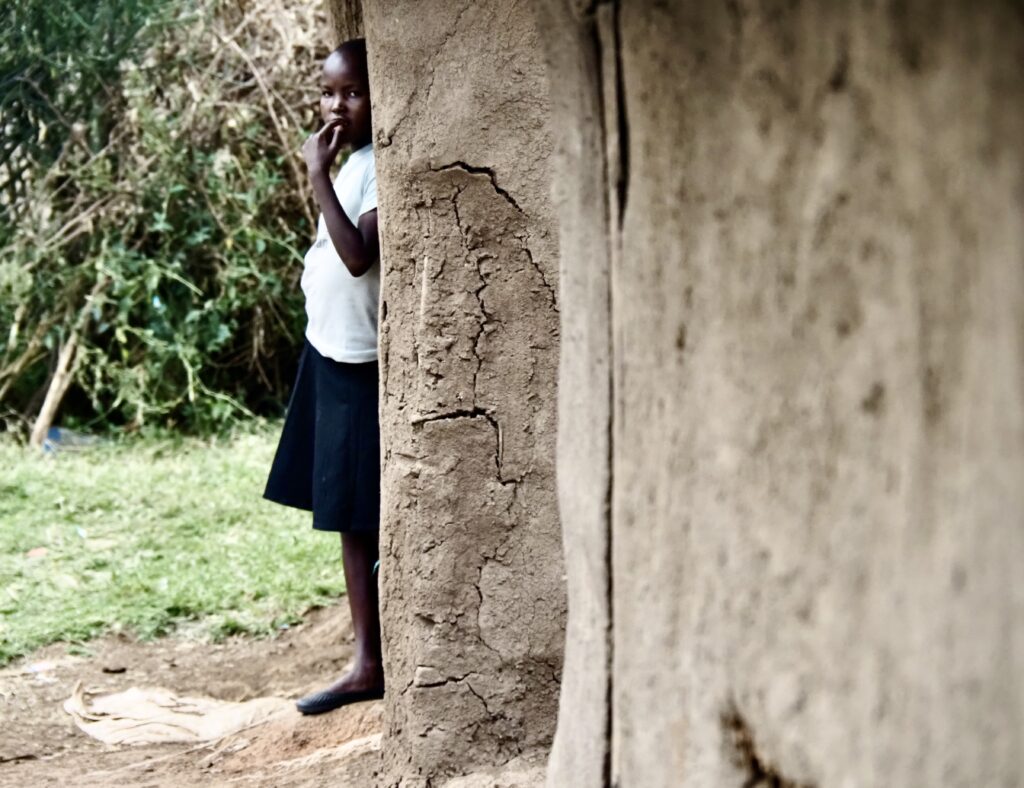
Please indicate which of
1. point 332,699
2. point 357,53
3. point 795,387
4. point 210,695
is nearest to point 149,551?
point 210,695

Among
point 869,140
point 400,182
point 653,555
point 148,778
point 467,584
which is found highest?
point 400,182

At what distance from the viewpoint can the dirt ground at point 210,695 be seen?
3.11 m

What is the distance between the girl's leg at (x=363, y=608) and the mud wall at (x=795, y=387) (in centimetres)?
176

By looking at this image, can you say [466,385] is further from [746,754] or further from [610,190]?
[746,754]

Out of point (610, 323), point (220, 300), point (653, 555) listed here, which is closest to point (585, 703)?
point (653, 555)

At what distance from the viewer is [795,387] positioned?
125 centimetres

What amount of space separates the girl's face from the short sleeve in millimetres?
109

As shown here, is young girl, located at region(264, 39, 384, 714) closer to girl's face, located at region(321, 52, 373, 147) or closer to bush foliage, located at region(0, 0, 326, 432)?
girl's face, located at region(321, 52, 373, 147)

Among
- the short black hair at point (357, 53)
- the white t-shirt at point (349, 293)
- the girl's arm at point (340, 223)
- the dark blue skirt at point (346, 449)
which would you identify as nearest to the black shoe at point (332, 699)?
the dark blue skirt at point (346, 449)

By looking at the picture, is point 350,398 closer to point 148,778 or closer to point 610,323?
point 148,778

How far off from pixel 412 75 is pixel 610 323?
128 centimetres

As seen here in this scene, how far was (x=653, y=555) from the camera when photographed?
1426 mm

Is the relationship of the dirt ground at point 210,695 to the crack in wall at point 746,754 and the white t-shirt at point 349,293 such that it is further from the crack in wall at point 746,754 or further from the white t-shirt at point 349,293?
the crack in wall at point 746,754

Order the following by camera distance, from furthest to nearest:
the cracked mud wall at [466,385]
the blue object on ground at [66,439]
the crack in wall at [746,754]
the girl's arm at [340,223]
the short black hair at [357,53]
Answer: the blue object on ground at [66,439]
the short black hair at [357,53]
the girl's arm at [340,223]
the cracked mud wall at [466,385]
the crack in wall at [746,754]
